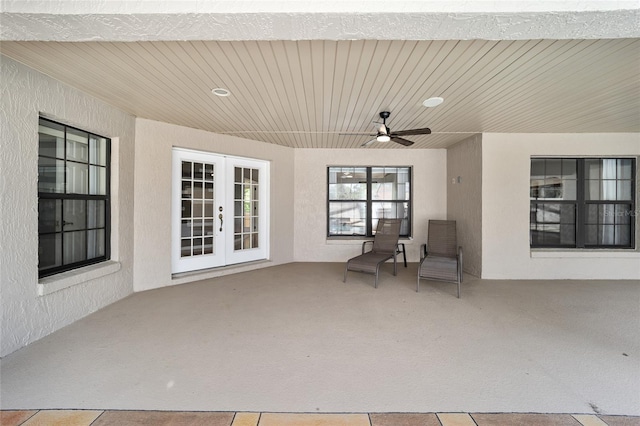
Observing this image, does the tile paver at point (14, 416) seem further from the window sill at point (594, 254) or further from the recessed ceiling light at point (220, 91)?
the window sill at point (594, 254)

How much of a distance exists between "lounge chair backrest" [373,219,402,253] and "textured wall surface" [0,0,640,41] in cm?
409

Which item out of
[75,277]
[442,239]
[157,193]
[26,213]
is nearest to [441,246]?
[442,239]

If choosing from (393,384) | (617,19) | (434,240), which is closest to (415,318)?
(393,384)

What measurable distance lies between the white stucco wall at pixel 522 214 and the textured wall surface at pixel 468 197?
0.12 m

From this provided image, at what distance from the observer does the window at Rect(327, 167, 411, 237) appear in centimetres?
643

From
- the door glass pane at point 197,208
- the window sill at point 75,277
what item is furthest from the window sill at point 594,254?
the window sill at point 75,277

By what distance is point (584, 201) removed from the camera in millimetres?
5004

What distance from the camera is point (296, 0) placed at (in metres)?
1.60

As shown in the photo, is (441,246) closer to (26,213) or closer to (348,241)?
(348,241)

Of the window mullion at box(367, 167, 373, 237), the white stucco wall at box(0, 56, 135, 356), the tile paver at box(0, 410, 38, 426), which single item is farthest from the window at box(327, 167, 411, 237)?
the tile paver at box(0, 410, 38, 426)

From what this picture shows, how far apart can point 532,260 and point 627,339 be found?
234cm

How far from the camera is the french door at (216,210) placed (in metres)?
4.66

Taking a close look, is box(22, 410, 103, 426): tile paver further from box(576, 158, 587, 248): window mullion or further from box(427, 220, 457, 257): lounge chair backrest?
box(576, 158, 587, 248): window mullion

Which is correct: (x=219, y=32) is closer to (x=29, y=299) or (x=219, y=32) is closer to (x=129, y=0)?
(x=129, y=0)
